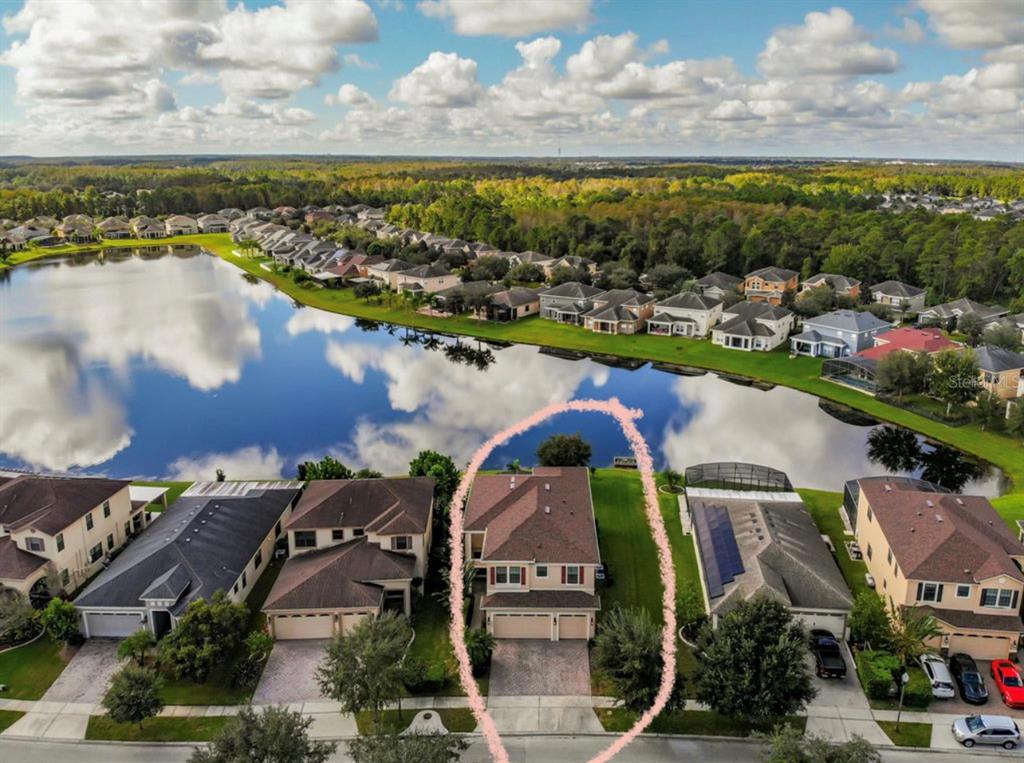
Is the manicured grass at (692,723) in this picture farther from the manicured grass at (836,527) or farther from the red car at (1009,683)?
the manicured grass at (836,527)

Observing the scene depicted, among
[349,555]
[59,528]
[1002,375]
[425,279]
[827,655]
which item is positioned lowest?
[827,655]

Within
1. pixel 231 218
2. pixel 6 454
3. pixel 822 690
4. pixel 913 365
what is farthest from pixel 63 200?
pixel 822 690

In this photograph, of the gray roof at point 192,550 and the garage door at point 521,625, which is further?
the garage door at point 521,625

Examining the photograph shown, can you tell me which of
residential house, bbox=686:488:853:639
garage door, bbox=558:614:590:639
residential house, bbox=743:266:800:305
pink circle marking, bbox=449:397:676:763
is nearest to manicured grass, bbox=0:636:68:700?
pink circle marking, bbox=449:397:676:763

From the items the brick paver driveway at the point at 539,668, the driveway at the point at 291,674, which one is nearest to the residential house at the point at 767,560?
the brick paver driveway at the point at 539,668

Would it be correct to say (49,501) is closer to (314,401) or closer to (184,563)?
(184,563)

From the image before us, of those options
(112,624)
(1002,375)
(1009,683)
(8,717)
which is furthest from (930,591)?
(1002,375)
